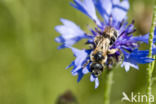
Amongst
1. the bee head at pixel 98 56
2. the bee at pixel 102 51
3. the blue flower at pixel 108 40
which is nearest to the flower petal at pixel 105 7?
the blue flower at pixel 108 40

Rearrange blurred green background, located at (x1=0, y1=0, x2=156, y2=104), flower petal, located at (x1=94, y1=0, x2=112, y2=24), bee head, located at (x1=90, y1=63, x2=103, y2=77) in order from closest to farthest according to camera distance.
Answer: bee head, located at (x1=90, y1=63, x2=103, y2=77) → flower petal, located at (x1=94, y1=0, x2=112, y2=24) → blurred green background, located at (x1=0, y1=0, x2=156, y2=104)

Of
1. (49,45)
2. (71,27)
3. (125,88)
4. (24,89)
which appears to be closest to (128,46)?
(71,27)

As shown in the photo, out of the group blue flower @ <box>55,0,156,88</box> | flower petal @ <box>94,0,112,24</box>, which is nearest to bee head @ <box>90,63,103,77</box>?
blue flower @ <box>55,0,156,88</box>

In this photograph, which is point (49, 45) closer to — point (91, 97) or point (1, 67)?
point (1, 67)

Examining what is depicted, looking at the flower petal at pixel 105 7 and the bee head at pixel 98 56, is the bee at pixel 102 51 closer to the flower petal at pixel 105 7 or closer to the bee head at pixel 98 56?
the bee head at pixel 98 56

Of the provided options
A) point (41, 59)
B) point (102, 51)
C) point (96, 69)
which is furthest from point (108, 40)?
point (41, 59)

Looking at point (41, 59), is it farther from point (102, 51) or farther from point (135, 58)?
point (135, 58)

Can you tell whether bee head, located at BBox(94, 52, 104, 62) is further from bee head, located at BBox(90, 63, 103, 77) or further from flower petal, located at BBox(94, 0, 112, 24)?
flower petal, located at BBox(94, 0, 112, 24)
